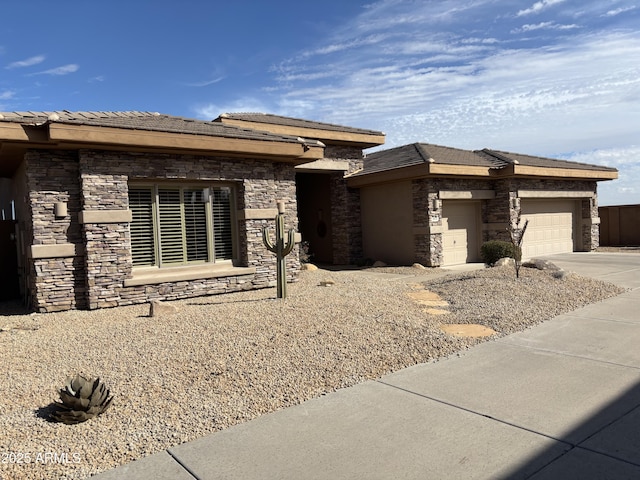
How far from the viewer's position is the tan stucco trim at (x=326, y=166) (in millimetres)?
16625

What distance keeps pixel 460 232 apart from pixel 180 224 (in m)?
9.86

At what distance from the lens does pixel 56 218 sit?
948 cm

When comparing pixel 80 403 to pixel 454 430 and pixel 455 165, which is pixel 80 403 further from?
pixel 455 165

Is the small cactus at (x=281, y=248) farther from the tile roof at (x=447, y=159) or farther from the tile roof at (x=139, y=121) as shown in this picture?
the tile roof at (x=447, y=159)

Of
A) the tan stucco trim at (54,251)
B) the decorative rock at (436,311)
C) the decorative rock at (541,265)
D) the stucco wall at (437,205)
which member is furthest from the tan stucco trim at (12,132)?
the decorative rock at (541,265)

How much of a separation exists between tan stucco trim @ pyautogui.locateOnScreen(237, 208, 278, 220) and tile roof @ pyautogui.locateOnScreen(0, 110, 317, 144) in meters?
1.65

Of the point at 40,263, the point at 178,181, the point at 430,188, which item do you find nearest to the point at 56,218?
the point at 40,263

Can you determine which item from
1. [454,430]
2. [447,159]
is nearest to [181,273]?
[454,430]

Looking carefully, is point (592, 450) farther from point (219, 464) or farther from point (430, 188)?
point (430, 188)

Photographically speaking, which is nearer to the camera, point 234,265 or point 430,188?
point 234,265

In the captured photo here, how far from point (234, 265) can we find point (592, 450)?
8.96 metres

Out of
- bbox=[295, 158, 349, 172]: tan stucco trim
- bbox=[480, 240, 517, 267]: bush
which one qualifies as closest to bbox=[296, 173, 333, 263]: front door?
bbox=[295, 158, 349, 172]: tan stucco trim

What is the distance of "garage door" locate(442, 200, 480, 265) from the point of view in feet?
53.4

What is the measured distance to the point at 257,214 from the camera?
11.5 meters
